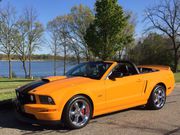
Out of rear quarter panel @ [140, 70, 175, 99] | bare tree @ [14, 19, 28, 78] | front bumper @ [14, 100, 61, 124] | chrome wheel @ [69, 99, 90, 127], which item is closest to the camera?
front bumper @ [14, 100, 61, 124]

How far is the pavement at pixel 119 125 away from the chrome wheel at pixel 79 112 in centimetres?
16

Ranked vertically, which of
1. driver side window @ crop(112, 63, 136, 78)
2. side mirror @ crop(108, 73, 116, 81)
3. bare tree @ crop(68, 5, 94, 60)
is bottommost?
side mirror @ crop(108, 73, 116, 81)

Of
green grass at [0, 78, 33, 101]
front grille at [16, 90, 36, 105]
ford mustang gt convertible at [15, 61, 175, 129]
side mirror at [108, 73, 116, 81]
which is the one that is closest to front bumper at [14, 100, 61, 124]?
ford mustang gt convertible at [15, 61, 175, 129]

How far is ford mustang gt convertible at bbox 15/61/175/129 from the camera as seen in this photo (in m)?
6.47

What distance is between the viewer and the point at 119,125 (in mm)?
7031

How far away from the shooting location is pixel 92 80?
7266 millimetres

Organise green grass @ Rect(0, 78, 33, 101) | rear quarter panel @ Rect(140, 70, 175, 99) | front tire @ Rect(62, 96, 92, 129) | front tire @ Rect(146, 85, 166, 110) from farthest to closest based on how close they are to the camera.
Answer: green grass @ Rect(0, 78, 33, 101), front tire @ Rect(146, 85, 166, 110), rear quarter panel @ Rect(140, 70, 175, 99), front tire @ Rect(62, 96, 92, 129)

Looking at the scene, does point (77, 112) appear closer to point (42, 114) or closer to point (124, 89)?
point (42, 114)

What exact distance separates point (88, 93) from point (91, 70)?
3.63ft

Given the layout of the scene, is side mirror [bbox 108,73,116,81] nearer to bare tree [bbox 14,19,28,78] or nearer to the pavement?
the pavement

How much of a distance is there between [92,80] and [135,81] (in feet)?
4.53

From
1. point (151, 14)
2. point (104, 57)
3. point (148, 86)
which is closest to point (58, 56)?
point (151, 14)

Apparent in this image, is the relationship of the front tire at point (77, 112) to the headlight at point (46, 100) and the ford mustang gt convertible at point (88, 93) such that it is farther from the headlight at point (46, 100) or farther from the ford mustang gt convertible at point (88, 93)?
the headlight at point (46, 100)

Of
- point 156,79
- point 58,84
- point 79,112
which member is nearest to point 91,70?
point 58,84
